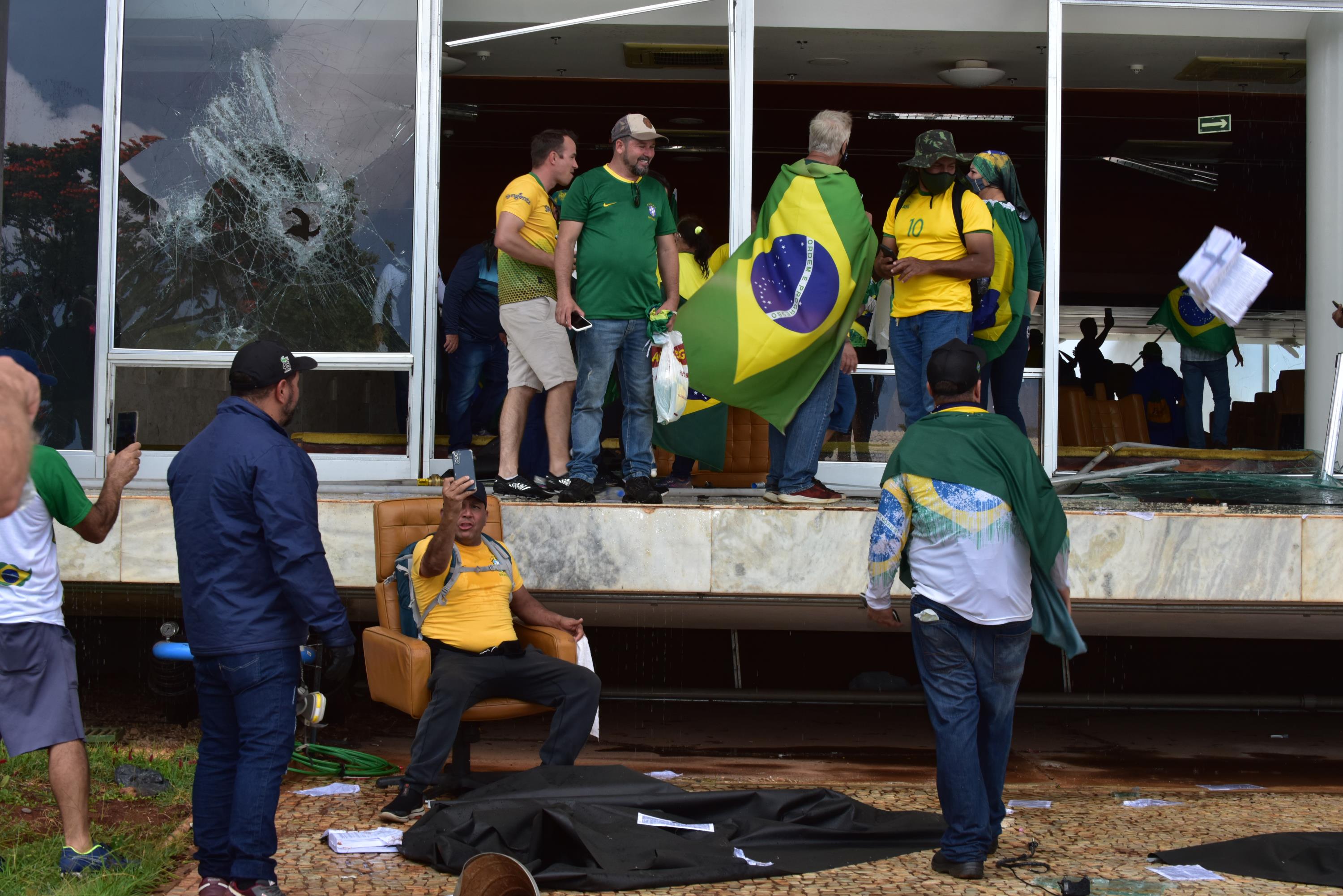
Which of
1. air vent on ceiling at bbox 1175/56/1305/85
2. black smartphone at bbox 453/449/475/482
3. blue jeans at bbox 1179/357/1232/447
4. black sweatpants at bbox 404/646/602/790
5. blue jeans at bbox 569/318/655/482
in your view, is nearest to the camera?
black smartphone at bbox 453/449/475/482

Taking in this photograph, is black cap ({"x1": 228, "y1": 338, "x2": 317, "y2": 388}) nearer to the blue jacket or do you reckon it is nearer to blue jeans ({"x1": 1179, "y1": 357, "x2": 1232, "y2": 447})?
the blue jacket

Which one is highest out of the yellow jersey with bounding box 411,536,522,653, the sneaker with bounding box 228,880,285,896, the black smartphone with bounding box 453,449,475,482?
the black smartphone with bounding box 453,449,475,482

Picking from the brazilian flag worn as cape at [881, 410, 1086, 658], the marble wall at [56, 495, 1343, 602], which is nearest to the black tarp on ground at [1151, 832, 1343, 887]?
the brazilian flag worn as cape at [881, 410, 1086, 658]

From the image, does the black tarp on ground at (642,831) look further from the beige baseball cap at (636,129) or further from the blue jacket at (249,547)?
the beige baseball cap at (636,129)

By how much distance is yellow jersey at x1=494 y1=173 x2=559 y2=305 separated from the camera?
6469 millimetres

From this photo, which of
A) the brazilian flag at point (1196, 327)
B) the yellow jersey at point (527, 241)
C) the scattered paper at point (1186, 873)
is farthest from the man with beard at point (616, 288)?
the brazilian flag at point (1196, 327)

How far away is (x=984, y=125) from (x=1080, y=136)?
1635 millimetres

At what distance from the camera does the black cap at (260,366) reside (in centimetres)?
397

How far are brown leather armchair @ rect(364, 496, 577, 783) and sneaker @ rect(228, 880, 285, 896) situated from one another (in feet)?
4.35

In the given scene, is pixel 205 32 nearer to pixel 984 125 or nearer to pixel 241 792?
pixel 241 792

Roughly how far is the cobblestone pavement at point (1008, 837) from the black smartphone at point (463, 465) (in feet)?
4.52

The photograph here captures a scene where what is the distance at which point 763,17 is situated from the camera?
8891 mm

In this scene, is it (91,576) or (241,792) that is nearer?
(241,792)

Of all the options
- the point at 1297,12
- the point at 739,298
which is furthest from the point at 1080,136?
the point at 739,298
